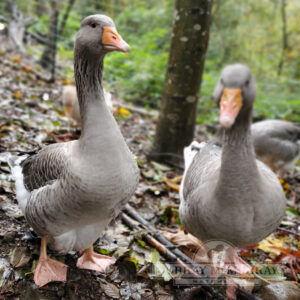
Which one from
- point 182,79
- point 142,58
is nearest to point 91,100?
point 182,79

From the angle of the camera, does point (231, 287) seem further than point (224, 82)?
Yes

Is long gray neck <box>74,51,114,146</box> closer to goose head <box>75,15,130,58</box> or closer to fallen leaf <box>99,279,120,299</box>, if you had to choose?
goose head <box>75,15,130,58</box>

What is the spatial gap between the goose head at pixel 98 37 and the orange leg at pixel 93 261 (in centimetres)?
181

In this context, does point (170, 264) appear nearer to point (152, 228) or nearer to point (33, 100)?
point (152, 228)

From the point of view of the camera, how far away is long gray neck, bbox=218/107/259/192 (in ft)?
7.78

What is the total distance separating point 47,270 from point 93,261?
42 centimetres

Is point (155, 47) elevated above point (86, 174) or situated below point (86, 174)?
above

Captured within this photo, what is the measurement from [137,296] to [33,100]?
4.67 meters

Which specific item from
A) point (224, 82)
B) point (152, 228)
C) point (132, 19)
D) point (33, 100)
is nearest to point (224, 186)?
point (224, 82)

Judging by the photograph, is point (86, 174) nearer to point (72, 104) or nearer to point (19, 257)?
point (19, 257)

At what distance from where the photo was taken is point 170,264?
9.95 feet

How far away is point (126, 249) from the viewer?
10.2 feet

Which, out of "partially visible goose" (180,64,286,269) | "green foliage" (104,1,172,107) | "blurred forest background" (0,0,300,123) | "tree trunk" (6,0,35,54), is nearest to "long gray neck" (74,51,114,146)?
"partially visible goose" (180,64,286,269)

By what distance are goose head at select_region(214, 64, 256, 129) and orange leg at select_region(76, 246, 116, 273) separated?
1.78 metres
